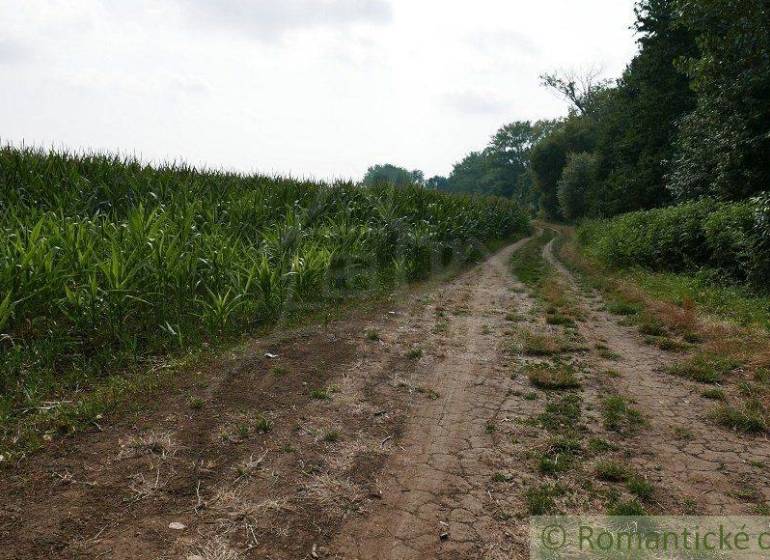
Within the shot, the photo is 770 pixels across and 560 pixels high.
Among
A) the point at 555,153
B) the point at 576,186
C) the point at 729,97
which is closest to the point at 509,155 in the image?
the point at 555,153

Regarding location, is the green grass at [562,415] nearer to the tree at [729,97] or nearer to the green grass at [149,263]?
the green grass at [149,263]

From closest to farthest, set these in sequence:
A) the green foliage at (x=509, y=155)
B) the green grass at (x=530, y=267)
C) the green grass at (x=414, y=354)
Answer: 1. the green grass at (x=414, y=354)
2. the green grass at (x=530, y=267)
3. the green foliage at (x=509, y=155)

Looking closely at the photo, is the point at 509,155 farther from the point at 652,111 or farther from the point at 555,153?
the point at 652,111

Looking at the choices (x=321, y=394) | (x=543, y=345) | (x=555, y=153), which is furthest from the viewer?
(x=555, y=153)

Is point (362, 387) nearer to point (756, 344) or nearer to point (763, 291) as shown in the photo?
point (756, 344)

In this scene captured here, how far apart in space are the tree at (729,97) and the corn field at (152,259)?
710cm

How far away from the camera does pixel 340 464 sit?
122 inches

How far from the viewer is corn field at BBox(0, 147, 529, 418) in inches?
→ 171

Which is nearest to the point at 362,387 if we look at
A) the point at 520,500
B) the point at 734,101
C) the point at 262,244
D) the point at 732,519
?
the point at 520,500

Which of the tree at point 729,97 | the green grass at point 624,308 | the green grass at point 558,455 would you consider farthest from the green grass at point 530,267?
the green grass at point 558,455

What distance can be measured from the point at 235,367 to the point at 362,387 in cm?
123

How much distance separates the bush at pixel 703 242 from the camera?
27.0 feet

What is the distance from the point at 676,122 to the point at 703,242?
33.4ft

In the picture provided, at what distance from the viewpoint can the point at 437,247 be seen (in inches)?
488
